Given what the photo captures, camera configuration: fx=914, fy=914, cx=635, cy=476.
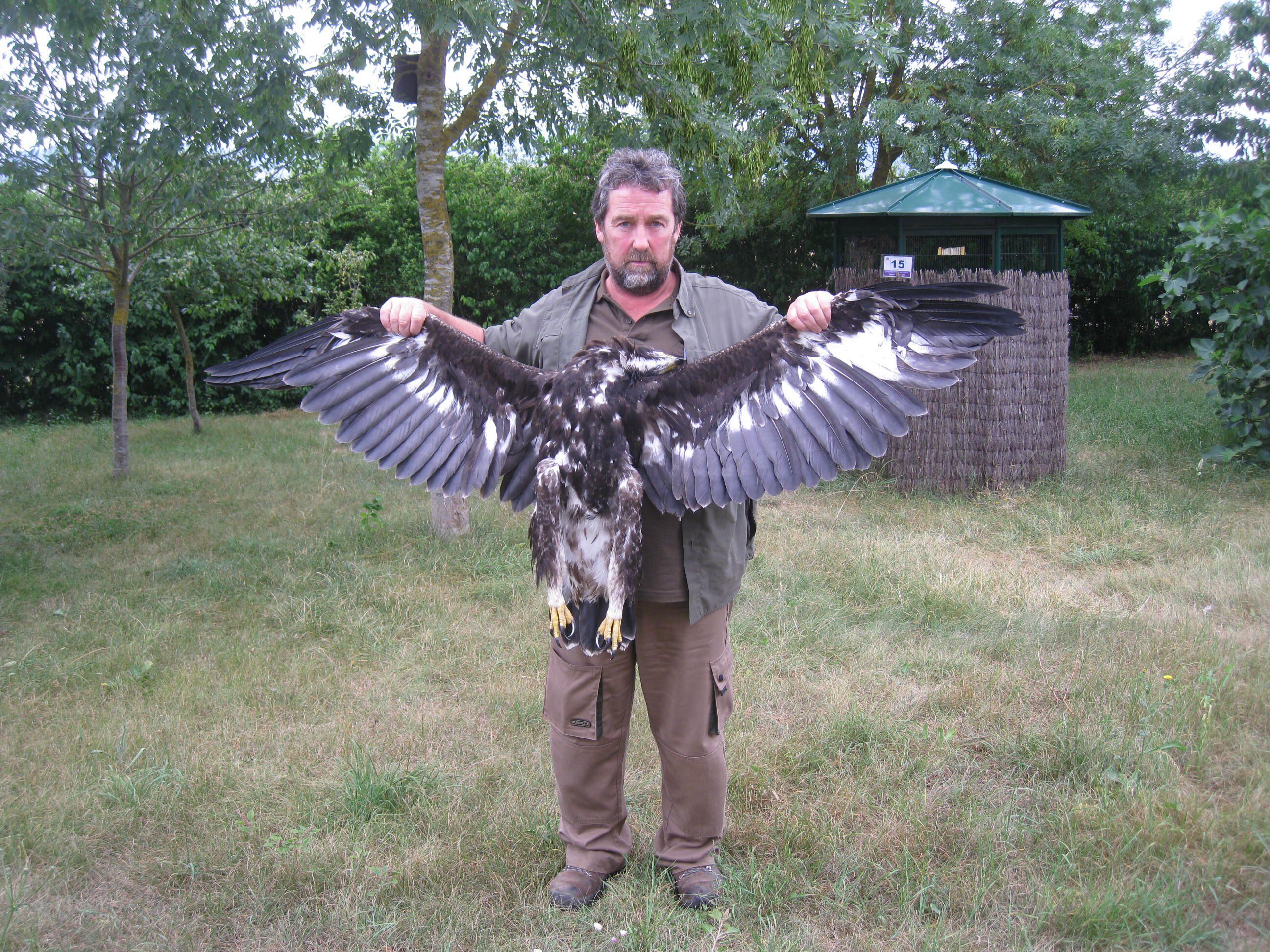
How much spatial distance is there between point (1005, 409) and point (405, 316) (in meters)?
5.41

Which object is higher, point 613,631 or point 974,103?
point 974,103

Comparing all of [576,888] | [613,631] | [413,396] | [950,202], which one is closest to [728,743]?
[576,888]

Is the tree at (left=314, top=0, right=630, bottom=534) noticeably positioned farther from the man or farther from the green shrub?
the green shrub

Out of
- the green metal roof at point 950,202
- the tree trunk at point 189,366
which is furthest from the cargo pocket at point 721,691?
the tree trunk at point 189,366

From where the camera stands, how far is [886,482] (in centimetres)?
726

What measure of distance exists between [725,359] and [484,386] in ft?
2.40

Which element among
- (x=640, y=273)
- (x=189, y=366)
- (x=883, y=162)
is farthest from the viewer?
(x=883, y=162)

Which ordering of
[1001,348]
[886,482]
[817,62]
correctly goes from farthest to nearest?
[886,482] < [1001,348] < [817,62]

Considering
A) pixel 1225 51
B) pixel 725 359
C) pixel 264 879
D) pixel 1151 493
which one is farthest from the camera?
pixel 1225 51

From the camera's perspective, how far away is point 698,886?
2604mm

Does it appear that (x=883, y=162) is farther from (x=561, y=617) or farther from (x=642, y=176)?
(x=561, y=617)

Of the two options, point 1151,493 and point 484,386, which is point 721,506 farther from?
point 1151,493

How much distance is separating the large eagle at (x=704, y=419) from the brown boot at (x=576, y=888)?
70 cm

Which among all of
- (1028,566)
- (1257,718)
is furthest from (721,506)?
(1028,566)
